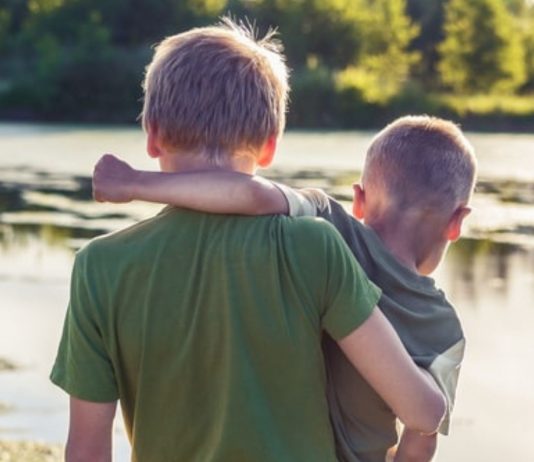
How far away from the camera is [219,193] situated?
1.86 meters

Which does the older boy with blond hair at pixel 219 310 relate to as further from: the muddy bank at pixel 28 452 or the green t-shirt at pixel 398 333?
the muddy bank at pixel 28 452

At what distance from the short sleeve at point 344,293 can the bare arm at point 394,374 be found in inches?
0.6

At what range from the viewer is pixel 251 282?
1.84 m

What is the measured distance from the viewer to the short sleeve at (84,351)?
75.0 inches

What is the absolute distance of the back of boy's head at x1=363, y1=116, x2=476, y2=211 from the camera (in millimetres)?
2086

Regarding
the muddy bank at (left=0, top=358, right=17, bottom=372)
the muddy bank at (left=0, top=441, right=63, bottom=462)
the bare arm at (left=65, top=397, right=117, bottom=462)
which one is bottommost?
the muddy bank at (left=0, top=358, right=17, bottom=372)

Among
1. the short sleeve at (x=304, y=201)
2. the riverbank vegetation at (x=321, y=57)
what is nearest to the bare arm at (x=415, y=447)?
the short sleeve at (x=304, y=201)

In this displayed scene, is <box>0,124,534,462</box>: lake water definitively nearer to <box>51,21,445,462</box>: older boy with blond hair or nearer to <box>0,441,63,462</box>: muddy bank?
<box>0,441,63,462</box>: muddy bank

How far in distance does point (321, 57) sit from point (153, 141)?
194 ft

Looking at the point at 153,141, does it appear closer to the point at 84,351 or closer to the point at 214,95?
the point at 214,95

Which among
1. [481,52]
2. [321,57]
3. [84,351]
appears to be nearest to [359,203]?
[84,351]

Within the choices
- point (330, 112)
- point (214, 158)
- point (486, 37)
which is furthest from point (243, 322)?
point (486, 37)

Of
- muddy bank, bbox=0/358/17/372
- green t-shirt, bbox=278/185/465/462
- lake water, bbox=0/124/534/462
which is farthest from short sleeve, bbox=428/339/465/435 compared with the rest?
muddy bank, bbox=0/358/17/372

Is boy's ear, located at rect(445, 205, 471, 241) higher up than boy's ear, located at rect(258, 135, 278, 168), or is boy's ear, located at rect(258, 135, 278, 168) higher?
boy's ear, located at rect(258, 135, 278, 168)
